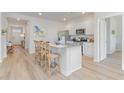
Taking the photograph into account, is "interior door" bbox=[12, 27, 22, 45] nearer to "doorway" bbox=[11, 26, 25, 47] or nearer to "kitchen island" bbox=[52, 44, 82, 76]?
"doorway" bbox=[11, 26, 25, 47]

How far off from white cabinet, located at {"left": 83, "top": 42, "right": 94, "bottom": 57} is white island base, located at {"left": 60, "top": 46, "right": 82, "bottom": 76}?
2360 mm

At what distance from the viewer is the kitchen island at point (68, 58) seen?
3285 mm

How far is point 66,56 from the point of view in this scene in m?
3.27

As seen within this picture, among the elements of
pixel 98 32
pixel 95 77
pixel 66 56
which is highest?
pixel 98 32

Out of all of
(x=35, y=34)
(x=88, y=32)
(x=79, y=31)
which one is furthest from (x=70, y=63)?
(x=35, y=34)

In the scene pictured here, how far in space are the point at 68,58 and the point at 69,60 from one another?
97 mm

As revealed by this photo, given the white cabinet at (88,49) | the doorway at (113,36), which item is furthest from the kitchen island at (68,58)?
the doorway at (113,36)

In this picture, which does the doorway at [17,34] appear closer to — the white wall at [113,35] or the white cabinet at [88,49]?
the white cabinet at [88,49]

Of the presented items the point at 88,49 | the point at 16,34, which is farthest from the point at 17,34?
the point at 88,49

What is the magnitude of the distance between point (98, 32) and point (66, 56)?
7.63ft

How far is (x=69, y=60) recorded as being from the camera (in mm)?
3387

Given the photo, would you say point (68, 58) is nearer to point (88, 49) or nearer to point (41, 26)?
point (88, 49)
